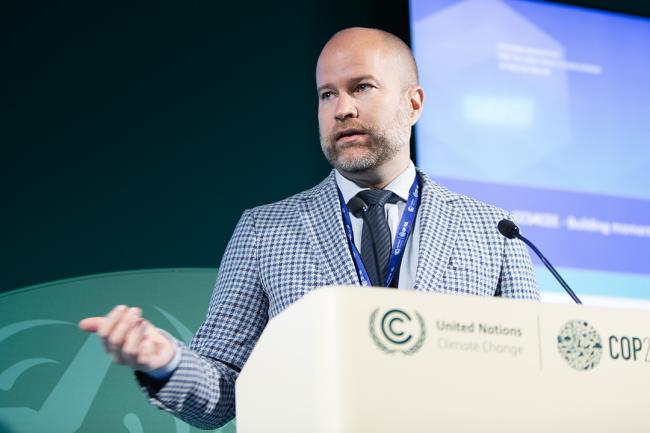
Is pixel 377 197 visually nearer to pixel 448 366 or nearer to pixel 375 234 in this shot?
pixel 375 234

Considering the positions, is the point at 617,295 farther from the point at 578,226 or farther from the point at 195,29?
the point at 195,29

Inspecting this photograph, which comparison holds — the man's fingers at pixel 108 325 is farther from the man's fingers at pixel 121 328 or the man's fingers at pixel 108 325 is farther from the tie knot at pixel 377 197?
the tie knot at pixel 377 197

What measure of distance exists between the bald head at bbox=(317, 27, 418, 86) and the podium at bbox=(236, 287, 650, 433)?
3.04ft

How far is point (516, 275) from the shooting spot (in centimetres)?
195

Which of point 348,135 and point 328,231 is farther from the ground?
point 348,135

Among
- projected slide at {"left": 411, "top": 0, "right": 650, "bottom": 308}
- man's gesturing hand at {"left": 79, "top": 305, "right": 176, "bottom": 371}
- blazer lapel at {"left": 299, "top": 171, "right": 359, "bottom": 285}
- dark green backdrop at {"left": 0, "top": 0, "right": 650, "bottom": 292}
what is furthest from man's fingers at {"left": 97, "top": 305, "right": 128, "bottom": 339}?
projected slide at {"left": 411, "top": 0, "right": 650, "bottom": 308}

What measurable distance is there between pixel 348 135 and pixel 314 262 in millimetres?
265

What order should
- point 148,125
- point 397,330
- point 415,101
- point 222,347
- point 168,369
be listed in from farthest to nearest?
point 148,125
point 415,101
point 222,347
point 168,369
point 397,330

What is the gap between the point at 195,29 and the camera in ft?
10.7

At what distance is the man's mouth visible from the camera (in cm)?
196

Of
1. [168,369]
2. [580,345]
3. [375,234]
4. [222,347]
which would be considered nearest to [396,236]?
[375,234]

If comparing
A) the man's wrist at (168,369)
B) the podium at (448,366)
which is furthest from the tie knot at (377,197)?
the podium at (448,366)

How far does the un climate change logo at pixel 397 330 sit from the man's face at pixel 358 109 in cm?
87

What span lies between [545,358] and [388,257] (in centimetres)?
70
